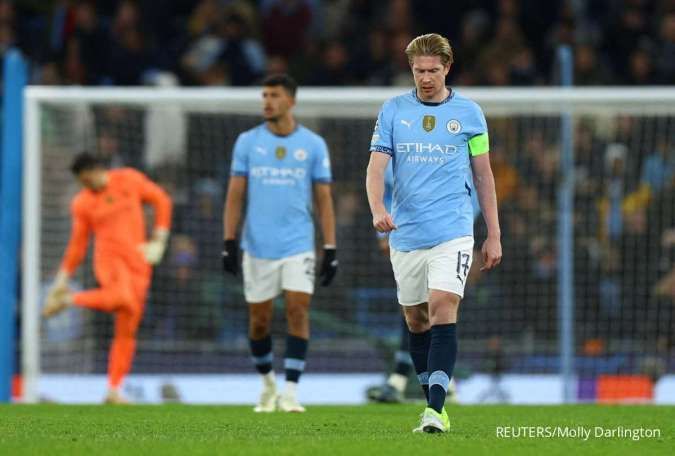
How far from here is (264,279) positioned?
1104 cm

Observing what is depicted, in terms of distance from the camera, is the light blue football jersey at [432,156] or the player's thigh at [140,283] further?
the player's thigh at [140,283]

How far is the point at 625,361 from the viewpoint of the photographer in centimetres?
1495

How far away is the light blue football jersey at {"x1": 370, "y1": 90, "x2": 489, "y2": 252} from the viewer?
8289 millimetres

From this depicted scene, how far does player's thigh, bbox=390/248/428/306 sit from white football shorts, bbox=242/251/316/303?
8.02 ft

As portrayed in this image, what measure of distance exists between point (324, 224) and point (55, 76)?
7.50 meters

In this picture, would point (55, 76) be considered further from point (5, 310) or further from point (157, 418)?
point (157, 418)

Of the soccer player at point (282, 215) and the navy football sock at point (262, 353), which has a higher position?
the soccer player at point (282, 215)

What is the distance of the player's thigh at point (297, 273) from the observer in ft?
36.0

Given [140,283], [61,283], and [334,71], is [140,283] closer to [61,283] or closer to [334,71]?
[61,283]

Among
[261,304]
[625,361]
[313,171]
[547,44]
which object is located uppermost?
[547,44]

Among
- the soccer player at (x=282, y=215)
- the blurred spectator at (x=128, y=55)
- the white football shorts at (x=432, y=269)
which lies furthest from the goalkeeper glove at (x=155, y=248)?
the white football shorts at (x=432, y=269)

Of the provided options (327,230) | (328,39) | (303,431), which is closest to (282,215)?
(327,230)

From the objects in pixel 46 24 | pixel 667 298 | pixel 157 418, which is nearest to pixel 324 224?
pixel 157 418

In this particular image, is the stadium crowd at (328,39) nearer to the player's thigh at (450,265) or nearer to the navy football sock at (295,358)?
the navy football sock at (295,358)
